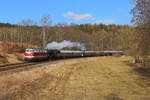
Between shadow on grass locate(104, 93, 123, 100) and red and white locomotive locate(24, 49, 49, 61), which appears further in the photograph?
red and white locomotive locate(24, 49, 49, 61)

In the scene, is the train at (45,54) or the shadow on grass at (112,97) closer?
the shadow on grass at (112,97)

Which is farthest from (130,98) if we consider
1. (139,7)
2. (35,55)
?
(35,55)

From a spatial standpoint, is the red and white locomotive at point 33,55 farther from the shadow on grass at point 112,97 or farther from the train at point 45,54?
the shadow on grass at point 112,97

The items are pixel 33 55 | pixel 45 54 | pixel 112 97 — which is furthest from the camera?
pixel 45 54

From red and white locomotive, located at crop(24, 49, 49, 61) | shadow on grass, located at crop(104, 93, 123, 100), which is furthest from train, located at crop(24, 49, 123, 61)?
shadow on grass, located at crop(104, 93, 123, 100)

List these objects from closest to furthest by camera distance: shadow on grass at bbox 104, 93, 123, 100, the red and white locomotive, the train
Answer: shadow on grass at bbox 104, 93, 123, 100 → the red and white locomotive → the train

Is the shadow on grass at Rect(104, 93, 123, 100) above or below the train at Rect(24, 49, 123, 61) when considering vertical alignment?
below

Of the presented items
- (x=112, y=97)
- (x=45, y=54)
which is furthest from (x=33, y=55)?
(x=112, y=97)

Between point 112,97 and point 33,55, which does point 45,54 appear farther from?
point 112,97

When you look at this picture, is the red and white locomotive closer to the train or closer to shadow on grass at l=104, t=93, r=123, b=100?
the train

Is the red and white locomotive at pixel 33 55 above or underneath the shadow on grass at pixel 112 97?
above

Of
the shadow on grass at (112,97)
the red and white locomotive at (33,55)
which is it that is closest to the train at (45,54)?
the red and white locomotive at (33,55)

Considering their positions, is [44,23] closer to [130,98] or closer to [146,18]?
[146,18]

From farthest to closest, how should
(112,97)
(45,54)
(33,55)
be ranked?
(45,54) → (33,55) → (112,97)
